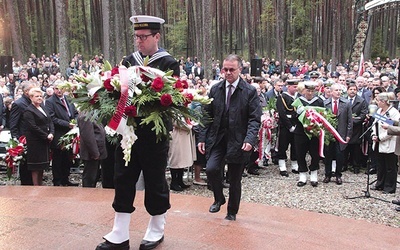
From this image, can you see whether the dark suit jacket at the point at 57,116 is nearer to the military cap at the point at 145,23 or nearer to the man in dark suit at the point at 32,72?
the military cap at the point at 145,23

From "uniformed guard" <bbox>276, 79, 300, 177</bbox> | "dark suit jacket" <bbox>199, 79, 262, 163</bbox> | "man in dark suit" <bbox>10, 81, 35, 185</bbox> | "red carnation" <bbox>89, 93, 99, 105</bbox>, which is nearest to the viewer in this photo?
"red carnation" <bbox>89, 93, 99, 105</bbox>

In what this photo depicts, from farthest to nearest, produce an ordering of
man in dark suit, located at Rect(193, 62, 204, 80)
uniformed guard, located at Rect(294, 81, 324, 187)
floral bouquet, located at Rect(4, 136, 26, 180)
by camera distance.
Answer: man in dark suit, located at Rect(193, 62, 204, 80) < uniformed guard, located at Rect(294, 81, 324, 187) < floral bouquet, located at Rect(4, 136, 26, 180)

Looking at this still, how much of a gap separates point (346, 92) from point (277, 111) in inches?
77.3

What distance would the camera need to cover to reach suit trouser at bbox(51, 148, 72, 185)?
8203mm

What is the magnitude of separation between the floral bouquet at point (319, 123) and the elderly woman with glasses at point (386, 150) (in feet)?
2.48

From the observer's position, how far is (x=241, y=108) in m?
4.93

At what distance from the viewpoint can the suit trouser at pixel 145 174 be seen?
3.71 meters

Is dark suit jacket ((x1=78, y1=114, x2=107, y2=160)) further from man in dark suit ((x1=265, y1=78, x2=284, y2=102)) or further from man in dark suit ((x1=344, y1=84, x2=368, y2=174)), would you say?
man in dark suit ((x1=344, y1=84, x2=368, y2=174))

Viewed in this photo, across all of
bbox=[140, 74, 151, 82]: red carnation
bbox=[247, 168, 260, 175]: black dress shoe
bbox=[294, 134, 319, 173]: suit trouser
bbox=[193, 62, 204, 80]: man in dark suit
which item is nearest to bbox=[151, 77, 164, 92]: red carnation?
bbox=[140, 74, 151, 82]: red carnation

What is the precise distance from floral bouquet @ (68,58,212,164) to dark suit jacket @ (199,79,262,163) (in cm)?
124

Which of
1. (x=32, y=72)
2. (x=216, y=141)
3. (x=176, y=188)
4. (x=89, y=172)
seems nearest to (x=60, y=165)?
(x=89, y=172)

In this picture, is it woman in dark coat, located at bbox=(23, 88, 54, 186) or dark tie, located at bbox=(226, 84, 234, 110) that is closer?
dark tie, located at bbox=(226, 84, 234, 110)

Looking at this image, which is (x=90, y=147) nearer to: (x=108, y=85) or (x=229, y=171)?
(x=229, y=171)

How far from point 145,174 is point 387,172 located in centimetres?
583
